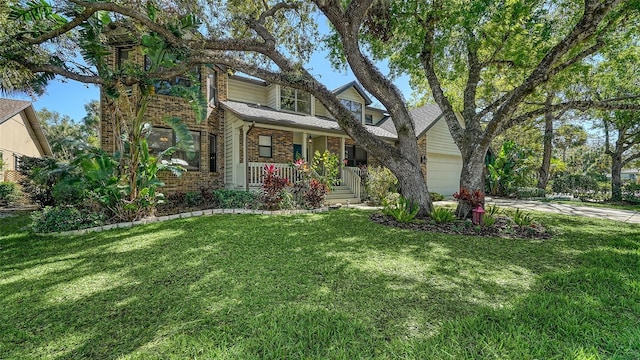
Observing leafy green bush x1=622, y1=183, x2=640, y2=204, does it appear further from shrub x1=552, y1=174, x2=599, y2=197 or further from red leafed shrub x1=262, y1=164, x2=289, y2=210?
red leafed shrub x1=262, y1=164, x2=289, y2=210

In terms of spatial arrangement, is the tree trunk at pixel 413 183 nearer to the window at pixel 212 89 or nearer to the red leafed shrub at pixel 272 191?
the red leafed shrub at pixel 272 191

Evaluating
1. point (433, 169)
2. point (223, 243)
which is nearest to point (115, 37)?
point (223, 243)

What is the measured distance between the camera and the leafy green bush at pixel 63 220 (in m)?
6.47

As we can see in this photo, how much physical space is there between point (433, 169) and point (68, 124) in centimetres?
5003

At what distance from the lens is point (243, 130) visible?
11523mm

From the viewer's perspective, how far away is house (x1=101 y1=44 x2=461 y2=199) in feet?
35.5

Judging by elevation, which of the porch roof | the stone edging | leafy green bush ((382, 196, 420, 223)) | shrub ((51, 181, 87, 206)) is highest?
the porch roof

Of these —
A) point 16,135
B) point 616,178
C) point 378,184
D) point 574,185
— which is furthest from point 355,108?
point 16,135

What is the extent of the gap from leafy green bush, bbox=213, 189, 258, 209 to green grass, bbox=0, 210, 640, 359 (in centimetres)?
368

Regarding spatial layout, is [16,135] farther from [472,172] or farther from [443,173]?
[443,173]

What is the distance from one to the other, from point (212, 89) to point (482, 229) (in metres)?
12.2

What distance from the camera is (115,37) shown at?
9766 millimetres

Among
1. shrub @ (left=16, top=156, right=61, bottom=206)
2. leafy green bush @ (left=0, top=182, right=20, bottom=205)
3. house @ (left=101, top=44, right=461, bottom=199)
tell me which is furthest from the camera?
leafy green bush @ (left=0, top=182, right=20, bottom=205)

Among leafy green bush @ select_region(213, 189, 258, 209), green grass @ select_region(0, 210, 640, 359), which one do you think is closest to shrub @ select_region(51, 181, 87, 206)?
green grass @ select_region(0, 210, 640, 359)
